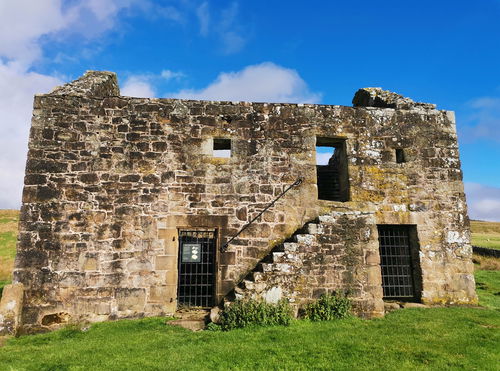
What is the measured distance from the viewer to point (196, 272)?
9.03m

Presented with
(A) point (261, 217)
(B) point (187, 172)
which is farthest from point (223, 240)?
(B) point (187, 172)

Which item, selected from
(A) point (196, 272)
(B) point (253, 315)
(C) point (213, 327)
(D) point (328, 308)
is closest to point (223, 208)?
(A) point (196, 272)

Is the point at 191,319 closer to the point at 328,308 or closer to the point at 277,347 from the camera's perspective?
the point at 277,347

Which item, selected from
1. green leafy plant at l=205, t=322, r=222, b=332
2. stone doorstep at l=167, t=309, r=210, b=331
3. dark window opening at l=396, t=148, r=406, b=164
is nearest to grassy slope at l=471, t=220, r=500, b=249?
dark window opening at l=396, t=148, r=406, b=164

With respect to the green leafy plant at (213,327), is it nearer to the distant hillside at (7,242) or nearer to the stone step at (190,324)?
the stone step at (190,324)

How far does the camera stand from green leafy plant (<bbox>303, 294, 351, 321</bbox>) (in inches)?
297

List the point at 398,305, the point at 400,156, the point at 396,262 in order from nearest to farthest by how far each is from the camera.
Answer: the point at 398,305 → the point at 396,262 → the point at 400,156

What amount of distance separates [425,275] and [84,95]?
10.6 meters

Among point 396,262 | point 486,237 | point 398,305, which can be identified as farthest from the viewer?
point 486,237

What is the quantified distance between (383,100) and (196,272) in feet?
25.9

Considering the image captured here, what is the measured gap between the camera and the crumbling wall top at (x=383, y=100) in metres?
10.3

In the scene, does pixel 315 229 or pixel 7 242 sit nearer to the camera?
pixel 315 229

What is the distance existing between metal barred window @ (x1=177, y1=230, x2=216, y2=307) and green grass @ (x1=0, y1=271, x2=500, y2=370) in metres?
1.22

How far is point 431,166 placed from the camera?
9938mm
